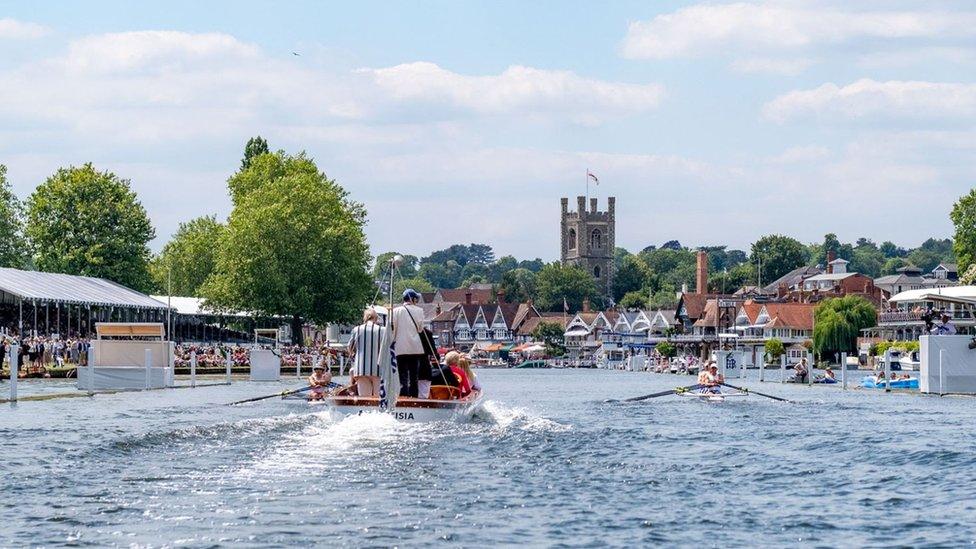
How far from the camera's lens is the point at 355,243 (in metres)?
109

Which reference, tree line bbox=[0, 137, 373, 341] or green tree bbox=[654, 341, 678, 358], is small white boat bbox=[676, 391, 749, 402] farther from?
green tree bbox=[654, 341, 678, 358]

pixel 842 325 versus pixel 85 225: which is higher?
pixel 85 225

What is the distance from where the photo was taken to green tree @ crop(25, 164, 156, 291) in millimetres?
116500

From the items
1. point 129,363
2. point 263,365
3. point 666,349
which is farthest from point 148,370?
point 666,349

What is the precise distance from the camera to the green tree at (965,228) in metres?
126

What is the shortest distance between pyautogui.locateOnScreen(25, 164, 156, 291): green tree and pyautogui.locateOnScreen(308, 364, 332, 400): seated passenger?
237 feet

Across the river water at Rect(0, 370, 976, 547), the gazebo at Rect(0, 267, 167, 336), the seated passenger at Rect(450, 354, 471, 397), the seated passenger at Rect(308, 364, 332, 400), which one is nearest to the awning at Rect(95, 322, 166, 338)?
the gazebo at Rect(0, 267, 167, 336)

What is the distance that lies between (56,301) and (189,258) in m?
65.0

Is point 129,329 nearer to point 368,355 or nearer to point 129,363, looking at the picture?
point 129,363

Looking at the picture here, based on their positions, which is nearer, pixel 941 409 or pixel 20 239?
pixel 941 409

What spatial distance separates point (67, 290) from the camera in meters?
89.8

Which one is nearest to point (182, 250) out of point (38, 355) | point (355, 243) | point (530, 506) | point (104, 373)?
point (355, 243)

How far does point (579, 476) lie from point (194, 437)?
8763 millimetres

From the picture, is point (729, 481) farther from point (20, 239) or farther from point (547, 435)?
point (20, 239)
